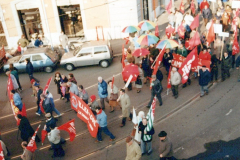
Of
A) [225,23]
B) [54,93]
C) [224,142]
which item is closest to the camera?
[224,142]

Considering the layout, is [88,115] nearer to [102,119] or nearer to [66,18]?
[102,119]

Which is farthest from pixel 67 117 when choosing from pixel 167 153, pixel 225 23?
pixel 225 23

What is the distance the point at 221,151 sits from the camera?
8.60 meters

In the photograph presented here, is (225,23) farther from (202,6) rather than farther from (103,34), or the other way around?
(103,34)

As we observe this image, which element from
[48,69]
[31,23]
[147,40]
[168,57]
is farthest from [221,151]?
[31,23]

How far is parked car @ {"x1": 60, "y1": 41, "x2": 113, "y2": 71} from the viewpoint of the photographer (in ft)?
50.8

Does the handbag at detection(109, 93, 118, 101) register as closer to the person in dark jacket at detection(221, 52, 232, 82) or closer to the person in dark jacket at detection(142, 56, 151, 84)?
the person in dark jacket at detection(142, 56, 151, 84)

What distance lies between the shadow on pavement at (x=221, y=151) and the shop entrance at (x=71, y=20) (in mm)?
15483

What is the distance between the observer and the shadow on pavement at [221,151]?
8.36 meters

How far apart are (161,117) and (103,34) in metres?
11.6

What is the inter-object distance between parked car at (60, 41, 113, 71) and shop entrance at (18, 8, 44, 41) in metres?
6.84

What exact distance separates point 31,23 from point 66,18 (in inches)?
113

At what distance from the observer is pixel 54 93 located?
1373 centimetres

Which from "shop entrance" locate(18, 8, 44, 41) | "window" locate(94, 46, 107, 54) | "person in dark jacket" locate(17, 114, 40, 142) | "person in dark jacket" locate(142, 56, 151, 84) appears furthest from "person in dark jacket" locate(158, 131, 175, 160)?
"shop entrance" locate(18, 8, 44, 41)
